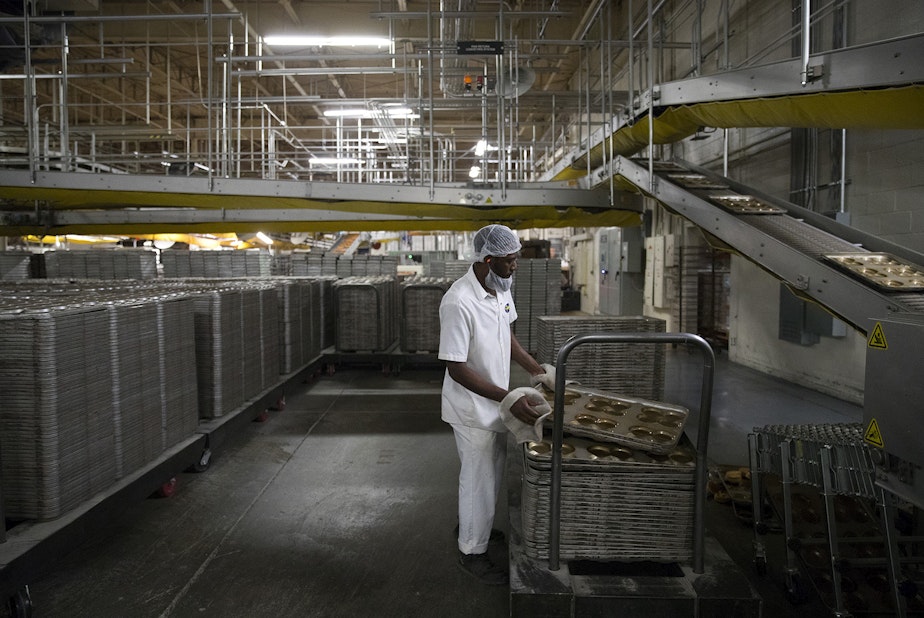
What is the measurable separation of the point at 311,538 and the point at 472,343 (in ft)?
6.11

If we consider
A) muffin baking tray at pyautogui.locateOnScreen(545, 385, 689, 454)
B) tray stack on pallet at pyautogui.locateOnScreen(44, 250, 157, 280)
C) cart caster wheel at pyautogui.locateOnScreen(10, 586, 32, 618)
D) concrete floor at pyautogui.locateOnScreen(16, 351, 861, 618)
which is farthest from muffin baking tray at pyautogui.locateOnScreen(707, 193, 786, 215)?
tray stack on pallet at pyautogui.locateOnScreen(44, 250, 157, 280)

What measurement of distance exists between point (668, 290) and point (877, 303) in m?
7.82

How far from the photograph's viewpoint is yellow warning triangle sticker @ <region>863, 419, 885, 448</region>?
2135 millimetres

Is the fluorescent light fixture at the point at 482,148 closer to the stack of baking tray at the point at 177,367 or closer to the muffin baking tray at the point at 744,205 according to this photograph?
the muffin baking tray at the point at 744,205

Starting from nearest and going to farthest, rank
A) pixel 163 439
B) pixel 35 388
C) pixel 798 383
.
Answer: pixel 35 388, pixel 163 439, pixel 798 383

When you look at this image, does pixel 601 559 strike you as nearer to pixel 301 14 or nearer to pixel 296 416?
pixel 296 416

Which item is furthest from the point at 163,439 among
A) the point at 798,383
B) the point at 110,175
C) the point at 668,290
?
the point at 668,290

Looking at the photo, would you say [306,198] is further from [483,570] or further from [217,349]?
[483,570]

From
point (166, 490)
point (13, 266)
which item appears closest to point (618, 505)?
point (166, 490)

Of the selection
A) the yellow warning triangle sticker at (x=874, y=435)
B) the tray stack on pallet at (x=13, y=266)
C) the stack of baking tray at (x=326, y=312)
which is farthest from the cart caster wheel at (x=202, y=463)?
the tray stack on pallet at (x=13, y=266)

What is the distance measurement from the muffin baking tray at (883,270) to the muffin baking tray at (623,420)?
1979 millimetres

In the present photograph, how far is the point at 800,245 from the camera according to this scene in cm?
454

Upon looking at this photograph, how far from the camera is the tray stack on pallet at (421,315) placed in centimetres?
877

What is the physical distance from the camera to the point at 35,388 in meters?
2.91
